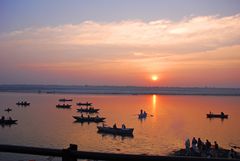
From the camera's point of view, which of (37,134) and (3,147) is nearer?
(3,147)

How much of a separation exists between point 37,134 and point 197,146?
18661mm

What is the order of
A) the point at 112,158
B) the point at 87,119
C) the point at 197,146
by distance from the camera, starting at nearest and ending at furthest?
1. the point at 112,158
2. the point at 197,146
3. the point at 87,119

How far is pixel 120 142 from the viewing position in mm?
36188

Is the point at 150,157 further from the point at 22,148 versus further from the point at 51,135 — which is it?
the point at 51,135

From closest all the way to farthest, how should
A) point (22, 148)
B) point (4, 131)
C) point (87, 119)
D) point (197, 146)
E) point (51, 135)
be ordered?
point (22, 148) → point (197, 146) → point (51, 135) → point (4, 131) → point (87, 119)

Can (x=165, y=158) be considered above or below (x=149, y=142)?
above

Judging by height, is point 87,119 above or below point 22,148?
below

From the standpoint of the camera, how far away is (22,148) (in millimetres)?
3521

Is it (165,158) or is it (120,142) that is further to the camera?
(120,142)

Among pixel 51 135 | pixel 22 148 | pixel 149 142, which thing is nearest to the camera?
pixel 22 148

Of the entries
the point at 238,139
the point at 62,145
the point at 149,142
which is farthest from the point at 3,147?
the point at 238,139

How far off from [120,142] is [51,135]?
7575 mm

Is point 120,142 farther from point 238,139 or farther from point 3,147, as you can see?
point 3,147

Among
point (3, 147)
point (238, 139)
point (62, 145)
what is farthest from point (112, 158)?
point (238, 139)
